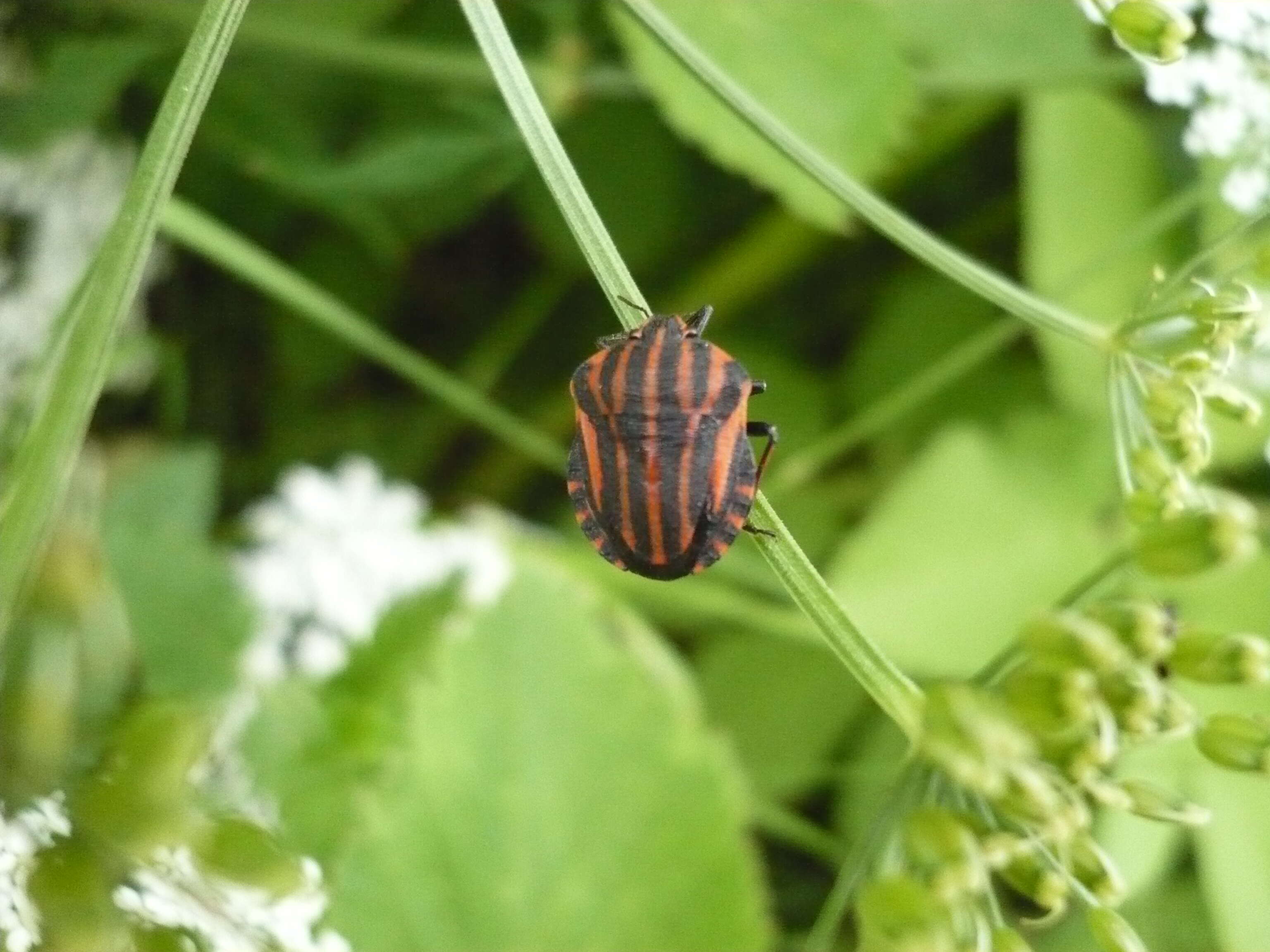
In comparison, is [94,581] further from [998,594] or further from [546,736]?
[998,594]

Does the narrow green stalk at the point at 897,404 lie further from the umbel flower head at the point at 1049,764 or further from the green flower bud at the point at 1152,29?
the umbel flower head at the point at 1049,764

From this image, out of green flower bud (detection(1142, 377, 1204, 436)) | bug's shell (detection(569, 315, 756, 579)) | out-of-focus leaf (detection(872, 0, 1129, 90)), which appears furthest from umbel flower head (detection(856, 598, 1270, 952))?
out-of-focus leaf (detection(872, 0, 1129, 90))

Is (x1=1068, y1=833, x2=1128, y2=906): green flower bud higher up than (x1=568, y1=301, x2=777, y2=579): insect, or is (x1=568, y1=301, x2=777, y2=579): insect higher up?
(x1=568, y1=301, x2=777, y2=579): insect

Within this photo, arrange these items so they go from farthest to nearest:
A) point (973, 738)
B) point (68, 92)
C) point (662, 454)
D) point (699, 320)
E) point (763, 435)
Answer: point (68, 92), point (699, 320), point (763, 435), point (662, 454), point (973, 738)

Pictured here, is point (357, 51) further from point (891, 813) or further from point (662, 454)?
point (891, 813)

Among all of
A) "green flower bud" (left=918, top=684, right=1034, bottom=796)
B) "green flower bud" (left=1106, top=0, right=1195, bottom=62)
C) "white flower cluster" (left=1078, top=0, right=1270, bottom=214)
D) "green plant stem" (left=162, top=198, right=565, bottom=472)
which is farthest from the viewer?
"green plant stem" (left=162, top=198, right=565, bottom=472)

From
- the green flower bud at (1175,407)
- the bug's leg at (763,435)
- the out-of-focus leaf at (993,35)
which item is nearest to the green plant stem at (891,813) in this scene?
the bug's leg at (763,435)

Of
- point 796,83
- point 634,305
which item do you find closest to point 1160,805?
point 634,305

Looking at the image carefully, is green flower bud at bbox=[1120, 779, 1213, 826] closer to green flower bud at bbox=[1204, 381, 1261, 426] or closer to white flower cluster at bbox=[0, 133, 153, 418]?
green flower bud at bbox=[1204, 381, 1261, 426]
